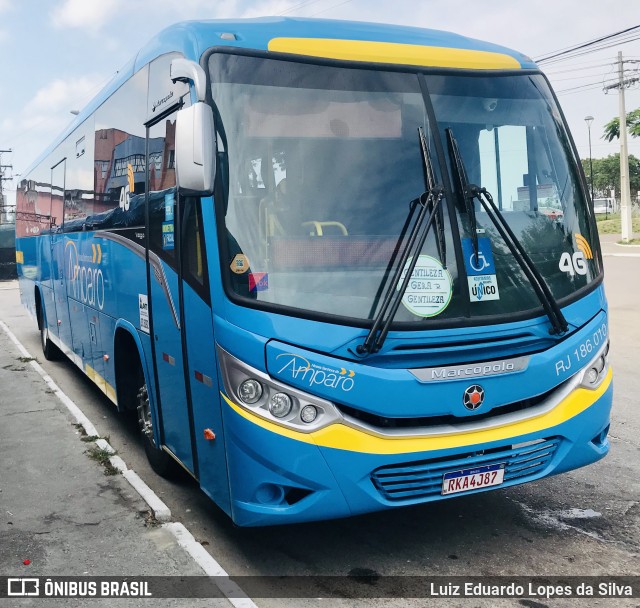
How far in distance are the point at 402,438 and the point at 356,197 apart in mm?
1283

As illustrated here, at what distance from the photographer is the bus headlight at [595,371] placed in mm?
4359

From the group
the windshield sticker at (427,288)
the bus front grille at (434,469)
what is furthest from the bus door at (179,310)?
the windshield sticker at (427,288)

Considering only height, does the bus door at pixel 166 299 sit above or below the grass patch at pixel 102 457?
above

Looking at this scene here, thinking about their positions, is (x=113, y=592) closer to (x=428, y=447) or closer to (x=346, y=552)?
(x=346, y=552)

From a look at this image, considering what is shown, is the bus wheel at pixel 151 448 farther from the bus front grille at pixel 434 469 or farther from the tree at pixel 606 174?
the tree at pixel 606 174

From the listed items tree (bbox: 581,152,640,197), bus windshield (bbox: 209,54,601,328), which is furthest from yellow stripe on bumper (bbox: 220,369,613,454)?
tree (bbox: 581,152,640,197)

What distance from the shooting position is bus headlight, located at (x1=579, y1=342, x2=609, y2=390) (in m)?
4.36

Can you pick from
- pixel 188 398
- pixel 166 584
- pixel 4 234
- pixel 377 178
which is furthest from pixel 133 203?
pixel 4 234

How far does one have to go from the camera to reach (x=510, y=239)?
423cm

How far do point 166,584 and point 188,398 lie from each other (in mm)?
1060

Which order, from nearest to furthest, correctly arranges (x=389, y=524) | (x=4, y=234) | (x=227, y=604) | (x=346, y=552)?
(x=227, y=604)
(x=346, y=552)
(x=389, y=524)
(x=4, y=234)

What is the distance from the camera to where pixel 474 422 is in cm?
404

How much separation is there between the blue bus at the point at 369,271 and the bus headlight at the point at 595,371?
0.02m

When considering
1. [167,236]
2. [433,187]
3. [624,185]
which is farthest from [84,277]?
[624,185]
